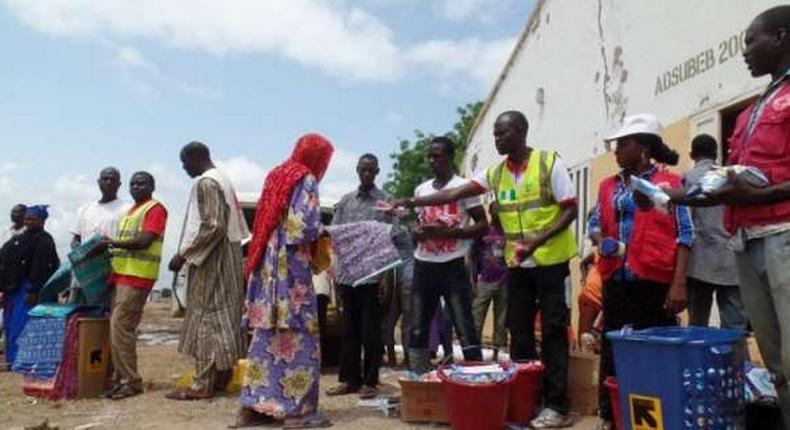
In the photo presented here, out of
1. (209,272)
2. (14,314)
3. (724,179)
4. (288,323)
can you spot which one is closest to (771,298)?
(724,179)

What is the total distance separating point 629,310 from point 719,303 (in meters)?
1.43

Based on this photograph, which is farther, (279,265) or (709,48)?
(709,48)

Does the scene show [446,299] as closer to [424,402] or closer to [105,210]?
[424,402]

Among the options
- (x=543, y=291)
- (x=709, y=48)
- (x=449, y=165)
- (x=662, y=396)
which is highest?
(x=709, y=48)

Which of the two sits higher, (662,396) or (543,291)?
(543,291)

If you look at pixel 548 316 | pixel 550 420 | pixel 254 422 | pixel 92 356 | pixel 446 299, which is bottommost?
pixel 254 422

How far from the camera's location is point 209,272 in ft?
19.6

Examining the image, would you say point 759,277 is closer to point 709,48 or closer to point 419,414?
point 419,414

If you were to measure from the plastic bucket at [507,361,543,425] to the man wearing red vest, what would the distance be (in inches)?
63.5

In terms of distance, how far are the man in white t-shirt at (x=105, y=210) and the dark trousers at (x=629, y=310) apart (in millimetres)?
4340

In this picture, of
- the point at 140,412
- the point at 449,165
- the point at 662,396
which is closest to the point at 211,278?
the point at 140,412

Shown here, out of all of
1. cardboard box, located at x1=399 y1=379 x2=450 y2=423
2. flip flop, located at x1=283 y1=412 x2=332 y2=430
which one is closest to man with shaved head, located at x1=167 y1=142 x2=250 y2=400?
flip flop, located at x1=283 y1=412 x2=332 y2=430

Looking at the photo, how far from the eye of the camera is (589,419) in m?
4.65

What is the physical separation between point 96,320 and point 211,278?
1.11m
